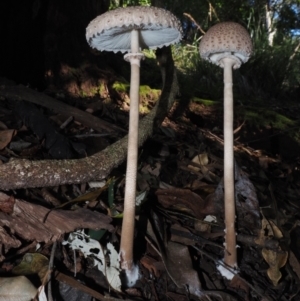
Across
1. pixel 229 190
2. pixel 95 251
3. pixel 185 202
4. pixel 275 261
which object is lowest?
pixel 275 261

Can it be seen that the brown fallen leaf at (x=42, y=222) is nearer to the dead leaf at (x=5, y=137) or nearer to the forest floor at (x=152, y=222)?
the forest floor at (x=152, y=222)

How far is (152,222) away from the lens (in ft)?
6.92

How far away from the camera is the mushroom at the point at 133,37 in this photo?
1711mm

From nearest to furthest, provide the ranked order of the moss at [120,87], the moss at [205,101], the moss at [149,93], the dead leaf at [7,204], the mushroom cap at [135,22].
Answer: the mushroom cap at [135,22] < the dead leaf at [7,204] < the moss at [120,87] < the moss at [149,93] < the moss at [205,101]

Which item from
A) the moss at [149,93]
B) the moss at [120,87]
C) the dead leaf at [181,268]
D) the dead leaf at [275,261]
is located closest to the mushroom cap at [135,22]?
the dead leaf at [181,268]

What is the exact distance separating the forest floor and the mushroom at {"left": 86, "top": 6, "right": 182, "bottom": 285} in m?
0.10

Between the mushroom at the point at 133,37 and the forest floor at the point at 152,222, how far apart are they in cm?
10

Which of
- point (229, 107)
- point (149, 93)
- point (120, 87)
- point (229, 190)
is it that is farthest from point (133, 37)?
point (149, 93)

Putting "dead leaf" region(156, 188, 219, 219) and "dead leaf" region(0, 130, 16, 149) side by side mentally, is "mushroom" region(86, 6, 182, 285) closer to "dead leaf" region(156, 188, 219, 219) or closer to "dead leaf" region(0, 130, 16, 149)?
"dead leaf" region(156, 188, 219, 219)

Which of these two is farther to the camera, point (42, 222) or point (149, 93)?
point (149, 93)

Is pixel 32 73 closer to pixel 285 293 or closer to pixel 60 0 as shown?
pixel 60 0

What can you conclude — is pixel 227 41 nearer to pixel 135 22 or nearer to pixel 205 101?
pixel 135 22

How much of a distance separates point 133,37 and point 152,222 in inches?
39.0

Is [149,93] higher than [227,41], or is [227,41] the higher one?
[227,41]
